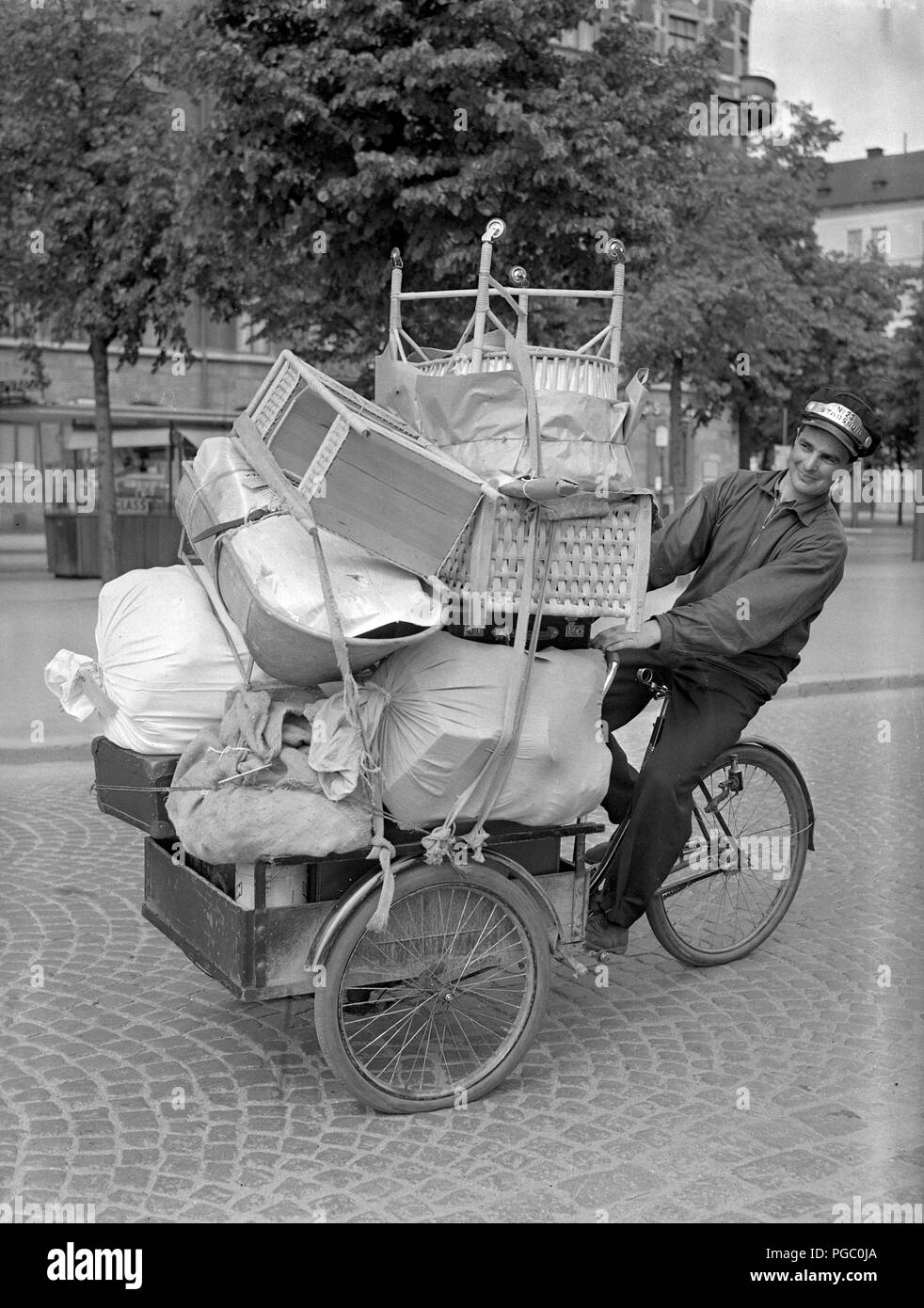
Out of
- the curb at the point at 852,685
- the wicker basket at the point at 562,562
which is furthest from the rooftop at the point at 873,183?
the wicker basket at the point at 562,562

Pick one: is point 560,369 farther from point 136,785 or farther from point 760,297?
point 760,297

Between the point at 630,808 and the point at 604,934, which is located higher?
the point at 630,808

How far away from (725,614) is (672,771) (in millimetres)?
501

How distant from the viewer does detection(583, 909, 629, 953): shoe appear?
13.4 ft

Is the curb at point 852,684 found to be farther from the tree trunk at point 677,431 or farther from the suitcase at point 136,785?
the tree trunk at point 677,431

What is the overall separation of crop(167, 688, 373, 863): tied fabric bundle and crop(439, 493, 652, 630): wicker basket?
1.56 feet

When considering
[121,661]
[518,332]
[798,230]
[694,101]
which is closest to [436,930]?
[121,661]

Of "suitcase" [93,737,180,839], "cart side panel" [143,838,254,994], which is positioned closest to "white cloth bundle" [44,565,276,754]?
"suitcase" [93,737,180,839]

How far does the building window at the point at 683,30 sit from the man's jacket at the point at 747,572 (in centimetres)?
1289

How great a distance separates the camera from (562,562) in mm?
3418

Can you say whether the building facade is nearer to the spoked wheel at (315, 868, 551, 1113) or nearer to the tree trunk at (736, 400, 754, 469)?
the tree trunk at (736, 400, 754, 469)

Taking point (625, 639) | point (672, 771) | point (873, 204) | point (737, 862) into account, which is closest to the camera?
point (625, 639)

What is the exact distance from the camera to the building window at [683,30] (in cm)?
1609

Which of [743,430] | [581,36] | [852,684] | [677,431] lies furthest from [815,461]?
[743,430]
